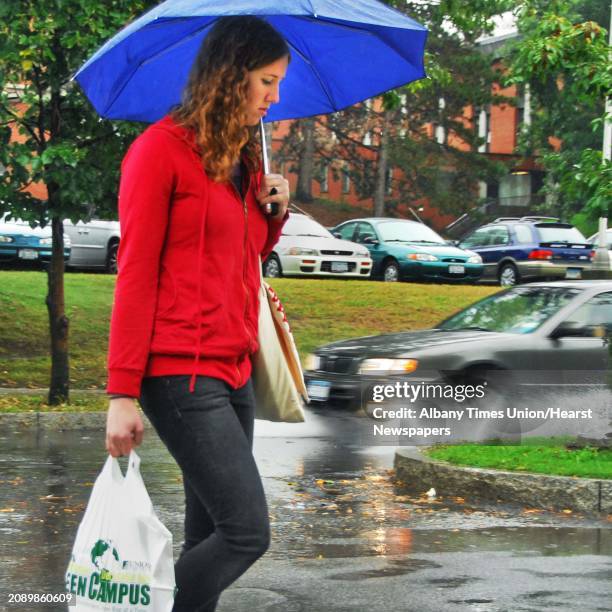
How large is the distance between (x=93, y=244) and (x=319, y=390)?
15914 mm

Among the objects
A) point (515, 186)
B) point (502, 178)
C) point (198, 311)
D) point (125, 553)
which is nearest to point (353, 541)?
point (125, 553)

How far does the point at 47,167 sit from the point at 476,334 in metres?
4.27

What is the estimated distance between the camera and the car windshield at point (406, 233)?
27.3 meters

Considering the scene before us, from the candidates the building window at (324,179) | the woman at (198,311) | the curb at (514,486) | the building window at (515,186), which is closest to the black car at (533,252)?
the curb at (514,486)

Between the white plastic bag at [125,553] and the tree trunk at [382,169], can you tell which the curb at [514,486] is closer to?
the white plastic bag at [125,553]

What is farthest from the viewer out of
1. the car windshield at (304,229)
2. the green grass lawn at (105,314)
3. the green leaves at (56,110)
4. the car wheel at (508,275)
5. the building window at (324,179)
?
the building window at (324,179)

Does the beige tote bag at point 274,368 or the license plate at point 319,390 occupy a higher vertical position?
the beige tote bag at point 274,368

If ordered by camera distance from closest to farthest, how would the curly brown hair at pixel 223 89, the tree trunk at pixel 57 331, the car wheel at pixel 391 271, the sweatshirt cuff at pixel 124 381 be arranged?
the sweatshirt cuff at pixel 124 381, the curly brown hair at pixel 223 89, the tree trunk at pixel 57 331, the car wheel at pixel 391 271

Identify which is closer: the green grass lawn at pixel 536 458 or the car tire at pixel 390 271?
the green grass lawn at pixel 536 458

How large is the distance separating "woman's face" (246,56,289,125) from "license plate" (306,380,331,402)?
772cm

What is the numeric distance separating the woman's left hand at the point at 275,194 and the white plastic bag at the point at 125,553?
841 millimetres

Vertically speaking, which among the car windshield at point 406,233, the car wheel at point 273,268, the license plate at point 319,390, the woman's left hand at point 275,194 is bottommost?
the license plate at point 319,390

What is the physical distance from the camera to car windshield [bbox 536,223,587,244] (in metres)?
27.8

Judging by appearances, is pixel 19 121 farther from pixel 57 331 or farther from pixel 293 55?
pixel 293 55
